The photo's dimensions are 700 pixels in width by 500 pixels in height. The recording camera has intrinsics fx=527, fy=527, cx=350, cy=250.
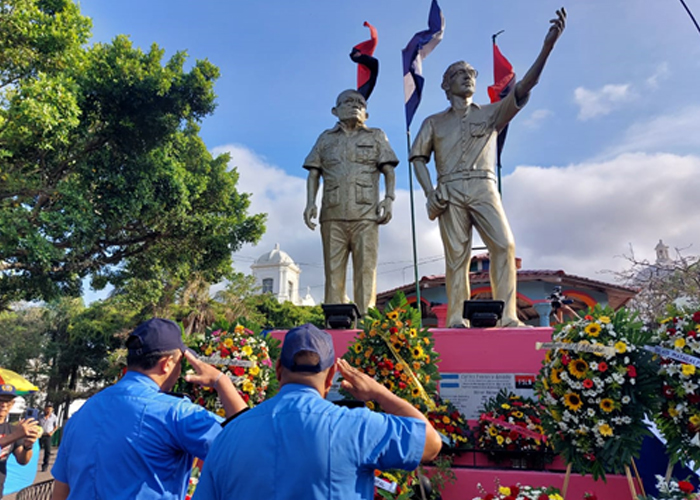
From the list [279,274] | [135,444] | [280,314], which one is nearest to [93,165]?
[135,444]

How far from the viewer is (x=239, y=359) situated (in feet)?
14.2

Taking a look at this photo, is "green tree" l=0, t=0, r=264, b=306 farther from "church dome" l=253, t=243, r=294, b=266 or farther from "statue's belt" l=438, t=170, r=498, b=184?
"church dome" l=253, t=243, r=294, b=266

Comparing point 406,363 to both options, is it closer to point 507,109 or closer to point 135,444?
point 135,444

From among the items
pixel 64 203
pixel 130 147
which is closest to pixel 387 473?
pixel 64 203

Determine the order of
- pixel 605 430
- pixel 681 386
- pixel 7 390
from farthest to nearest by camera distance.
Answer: pixel 7 390
pixel 605 430
pixel 681 386

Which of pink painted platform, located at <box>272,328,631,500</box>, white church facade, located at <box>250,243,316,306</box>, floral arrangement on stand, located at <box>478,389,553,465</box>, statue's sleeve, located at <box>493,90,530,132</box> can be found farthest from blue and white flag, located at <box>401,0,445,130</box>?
white church facade, located at <box>250,243,316,306</box>

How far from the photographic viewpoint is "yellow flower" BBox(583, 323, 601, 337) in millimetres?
3418

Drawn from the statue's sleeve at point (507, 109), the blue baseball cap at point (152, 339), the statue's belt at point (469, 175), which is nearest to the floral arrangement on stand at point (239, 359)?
the blue baseball cap at point (152, 339)

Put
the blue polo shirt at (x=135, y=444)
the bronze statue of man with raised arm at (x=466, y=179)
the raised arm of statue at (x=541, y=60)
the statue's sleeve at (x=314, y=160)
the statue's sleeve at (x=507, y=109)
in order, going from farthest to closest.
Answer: the statue's sleeve at (x=314, y=160)
the statue's sleeve at (x=507, y=109)
the bronze statue of man with raised arm at (x=466, y=179)
the raised arm of statue at (x=541, y=60)
the blue polo shirt at (x=135, y=444)

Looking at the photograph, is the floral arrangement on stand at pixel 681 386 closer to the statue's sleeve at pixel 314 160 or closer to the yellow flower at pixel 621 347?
the yellow flower at pixel 621 347

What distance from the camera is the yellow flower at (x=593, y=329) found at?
11.2ft

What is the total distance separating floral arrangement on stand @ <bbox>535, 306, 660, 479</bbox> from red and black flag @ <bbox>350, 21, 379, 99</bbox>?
5.69 meters

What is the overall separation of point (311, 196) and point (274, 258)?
1602 inches

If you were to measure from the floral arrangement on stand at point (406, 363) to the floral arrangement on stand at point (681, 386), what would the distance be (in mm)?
1689
